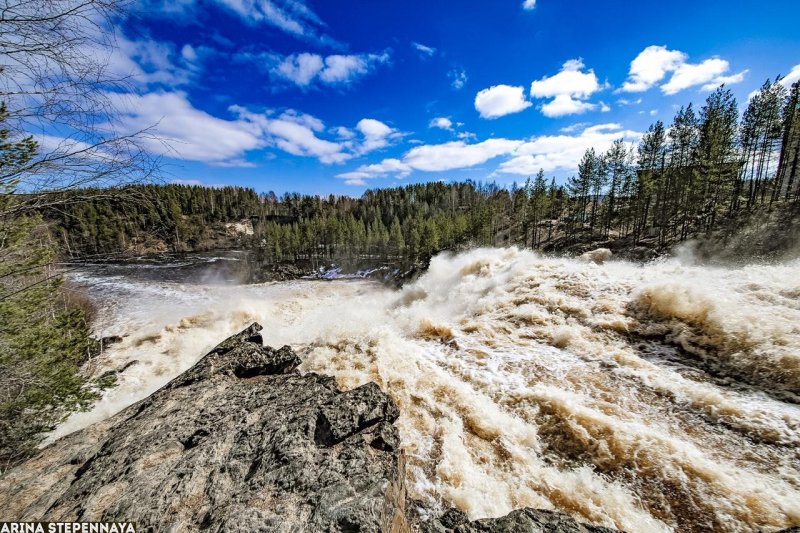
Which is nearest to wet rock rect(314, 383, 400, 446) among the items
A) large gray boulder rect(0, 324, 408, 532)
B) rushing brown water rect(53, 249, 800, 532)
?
large gray boulder rect(0, 324, 408, 532)

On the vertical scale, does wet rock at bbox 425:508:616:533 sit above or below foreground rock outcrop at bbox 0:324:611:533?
below

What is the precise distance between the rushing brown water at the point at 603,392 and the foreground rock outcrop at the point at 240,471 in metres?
1.87

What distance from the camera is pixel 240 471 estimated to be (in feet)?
14.9

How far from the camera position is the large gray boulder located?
3893mm

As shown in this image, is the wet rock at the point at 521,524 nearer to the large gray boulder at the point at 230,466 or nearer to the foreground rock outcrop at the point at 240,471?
the foreground rock outcrop at the point at 240,471

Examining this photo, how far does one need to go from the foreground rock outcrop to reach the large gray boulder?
0.02 m

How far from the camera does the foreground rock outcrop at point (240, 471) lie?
153 inches

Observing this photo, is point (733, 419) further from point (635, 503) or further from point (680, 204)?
point (680, 204)

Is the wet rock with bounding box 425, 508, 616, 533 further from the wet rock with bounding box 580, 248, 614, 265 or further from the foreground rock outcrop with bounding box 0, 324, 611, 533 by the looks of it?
the wet rock with bounding box 580, 248, 614, 265

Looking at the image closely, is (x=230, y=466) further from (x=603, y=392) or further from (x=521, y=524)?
(x=603, y=392)

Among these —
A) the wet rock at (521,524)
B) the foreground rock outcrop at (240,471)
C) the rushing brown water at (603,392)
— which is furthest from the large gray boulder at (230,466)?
the rushing brown water at (603,392)

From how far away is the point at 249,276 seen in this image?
192 feet

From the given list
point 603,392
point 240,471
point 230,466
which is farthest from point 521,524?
point 603,392

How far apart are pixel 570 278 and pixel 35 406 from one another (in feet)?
64.0
